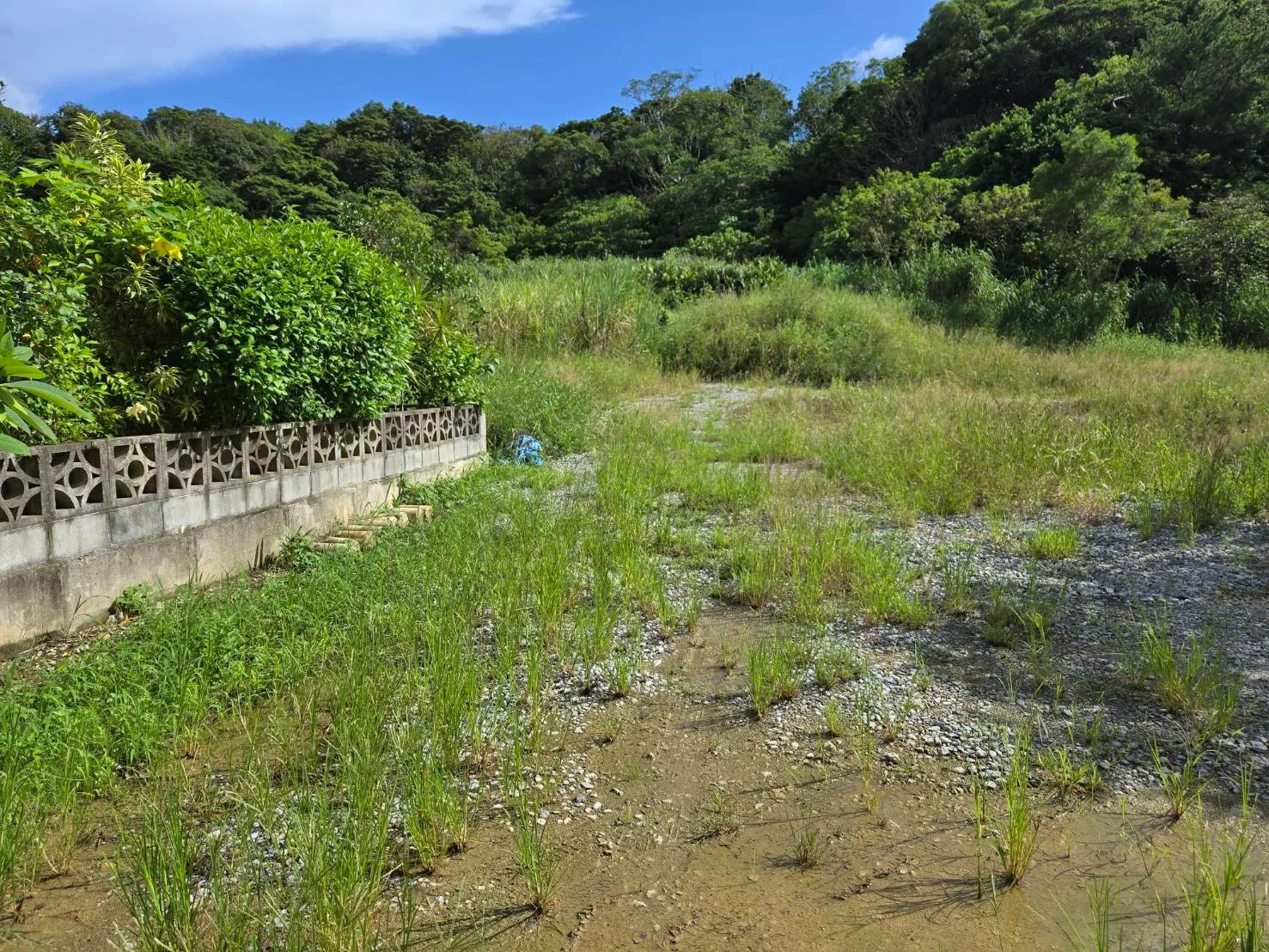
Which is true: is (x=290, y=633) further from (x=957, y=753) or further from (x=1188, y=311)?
(x=1188, y=311)

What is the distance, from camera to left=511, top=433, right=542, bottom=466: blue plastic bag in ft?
25.0

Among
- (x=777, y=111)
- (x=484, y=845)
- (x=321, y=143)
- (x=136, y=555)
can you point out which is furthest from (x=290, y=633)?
(x=777, y=111)

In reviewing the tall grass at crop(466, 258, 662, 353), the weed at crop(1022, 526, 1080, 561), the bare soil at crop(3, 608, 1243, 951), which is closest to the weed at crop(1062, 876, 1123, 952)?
the bare soil at crop(3, 608, 1243, 951)

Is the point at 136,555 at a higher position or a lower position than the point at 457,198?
lower

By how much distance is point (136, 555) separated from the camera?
138 inches

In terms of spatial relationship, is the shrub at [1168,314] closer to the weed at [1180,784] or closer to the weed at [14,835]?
the weed at [1180,784]

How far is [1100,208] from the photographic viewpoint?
50.6 feet

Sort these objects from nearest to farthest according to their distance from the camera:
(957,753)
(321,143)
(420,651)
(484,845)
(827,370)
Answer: (484,845), (957,753), (420,651), (827,370), (321,143)

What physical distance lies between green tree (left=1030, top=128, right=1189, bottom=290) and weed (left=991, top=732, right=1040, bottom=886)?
1684cm

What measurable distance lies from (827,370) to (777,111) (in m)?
41.6

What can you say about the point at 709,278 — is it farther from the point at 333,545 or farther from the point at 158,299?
the point at 158,299

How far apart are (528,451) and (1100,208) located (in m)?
14.5

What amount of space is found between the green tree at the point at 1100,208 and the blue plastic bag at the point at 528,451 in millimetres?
13939

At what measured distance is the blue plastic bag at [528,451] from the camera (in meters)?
7.61
